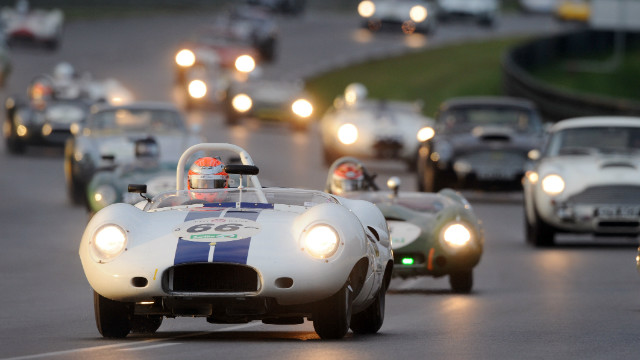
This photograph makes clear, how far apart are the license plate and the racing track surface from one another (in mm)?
388

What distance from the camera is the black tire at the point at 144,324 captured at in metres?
10.0

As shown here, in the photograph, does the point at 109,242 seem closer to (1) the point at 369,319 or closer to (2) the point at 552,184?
(1) the point at 369,319

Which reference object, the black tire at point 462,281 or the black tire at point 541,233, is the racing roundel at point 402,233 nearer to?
the black tire at point 462,281

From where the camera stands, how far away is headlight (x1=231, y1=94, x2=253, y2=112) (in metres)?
35.8

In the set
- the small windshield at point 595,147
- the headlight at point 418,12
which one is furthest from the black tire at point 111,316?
the headlight at point 418,12

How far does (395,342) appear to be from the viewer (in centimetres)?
956

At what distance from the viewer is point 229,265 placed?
9.26m

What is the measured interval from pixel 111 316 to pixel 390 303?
360cm

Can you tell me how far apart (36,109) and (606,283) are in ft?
56.8

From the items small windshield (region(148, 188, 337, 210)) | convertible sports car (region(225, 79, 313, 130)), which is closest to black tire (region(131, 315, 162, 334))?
small windshield (region(148, 188, 337, 210))

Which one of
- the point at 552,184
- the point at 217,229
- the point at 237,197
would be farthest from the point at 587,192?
the point at 217,229

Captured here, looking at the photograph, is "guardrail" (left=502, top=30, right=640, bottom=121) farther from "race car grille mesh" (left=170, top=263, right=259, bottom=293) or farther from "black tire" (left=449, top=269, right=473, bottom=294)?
"race car grille mesh" (left=170, top=263, right=259, bottom=293)

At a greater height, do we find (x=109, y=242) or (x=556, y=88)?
(x=109, y=242)

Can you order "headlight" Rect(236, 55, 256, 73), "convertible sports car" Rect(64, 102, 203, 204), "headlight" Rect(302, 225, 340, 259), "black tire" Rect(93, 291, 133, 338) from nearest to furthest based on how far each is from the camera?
"headlight" Rect(302, 225, 340, 259) < "black tire" Rect(93, 291, 133, 338) < "convertible sports car" Rect(64, 102, 203, 204) < "headlight" Rect(236, 55, 256, 73)
